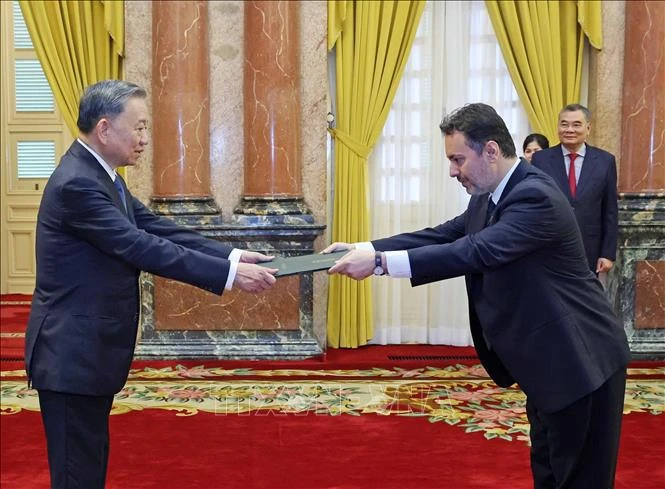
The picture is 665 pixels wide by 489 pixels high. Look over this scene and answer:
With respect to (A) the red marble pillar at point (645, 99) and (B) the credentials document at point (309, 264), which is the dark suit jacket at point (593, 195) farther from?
(B) the credentials document at point (309, 264)

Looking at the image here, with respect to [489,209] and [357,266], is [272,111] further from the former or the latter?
[489,209]

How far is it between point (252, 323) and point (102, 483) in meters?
3.77

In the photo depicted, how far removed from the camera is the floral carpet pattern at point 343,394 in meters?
4.93

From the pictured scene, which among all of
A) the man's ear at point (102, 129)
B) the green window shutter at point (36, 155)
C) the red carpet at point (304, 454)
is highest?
the green window shutter at point (36, 155)

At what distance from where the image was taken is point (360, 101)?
22.5 ft

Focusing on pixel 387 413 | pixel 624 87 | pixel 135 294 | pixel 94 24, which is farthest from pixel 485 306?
pixel 94 24

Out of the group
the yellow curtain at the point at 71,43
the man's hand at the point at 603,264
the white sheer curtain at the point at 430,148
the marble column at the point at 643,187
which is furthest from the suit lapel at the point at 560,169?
the yellow curtain at the point at 71,43

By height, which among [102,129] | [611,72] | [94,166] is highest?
[611,72]

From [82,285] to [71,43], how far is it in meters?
4.72

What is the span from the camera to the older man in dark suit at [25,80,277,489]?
2590mm

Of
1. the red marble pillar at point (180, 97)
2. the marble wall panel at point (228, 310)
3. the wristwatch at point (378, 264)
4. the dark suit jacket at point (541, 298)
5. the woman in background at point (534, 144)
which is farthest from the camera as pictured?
the marble wall panel at point (228, 310)

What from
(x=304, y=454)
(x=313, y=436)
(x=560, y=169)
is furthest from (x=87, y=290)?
(x=560, y=169)

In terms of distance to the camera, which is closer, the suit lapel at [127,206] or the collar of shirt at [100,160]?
the collar of shirt at [100,160]

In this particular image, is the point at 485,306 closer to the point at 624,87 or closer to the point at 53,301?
the point at 53,301
